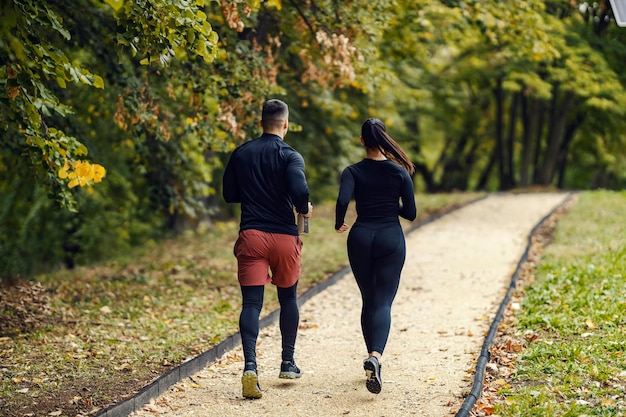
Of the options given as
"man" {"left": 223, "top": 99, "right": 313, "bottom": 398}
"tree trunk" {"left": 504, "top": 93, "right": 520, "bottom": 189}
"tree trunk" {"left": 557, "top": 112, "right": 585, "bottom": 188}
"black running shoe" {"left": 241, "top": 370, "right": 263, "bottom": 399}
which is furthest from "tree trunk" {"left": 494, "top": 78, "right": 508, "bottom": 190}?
"black running shoe" {"left": 241, "top": 370, "right": 263, "bottom": 399}

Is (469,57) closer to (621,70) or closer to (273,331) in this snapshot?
(621,70)

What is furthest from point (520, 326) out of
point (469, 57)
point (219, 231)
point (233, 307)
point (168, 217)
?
point (469, 57)

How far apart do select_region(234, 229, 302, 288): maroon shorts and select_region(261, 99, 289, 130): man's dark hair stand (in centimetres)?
82

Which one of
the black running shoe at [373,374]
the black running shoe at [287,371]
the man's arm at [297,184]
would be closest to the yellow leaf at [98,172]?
the man's arm at [297,184]

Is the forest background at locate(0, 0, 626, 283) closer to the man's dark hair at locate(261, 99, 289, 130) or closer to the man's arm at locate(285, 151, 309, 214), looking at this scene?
the man's dark hair at locate(261, 99, 289, 130)

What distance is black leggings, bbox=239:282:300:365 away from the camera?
5773mm

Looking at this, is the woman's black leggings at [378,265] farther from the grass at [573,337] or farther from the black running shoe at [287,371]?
the grass at [573,337]

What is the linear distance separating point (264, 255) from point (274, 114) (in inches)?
41.8

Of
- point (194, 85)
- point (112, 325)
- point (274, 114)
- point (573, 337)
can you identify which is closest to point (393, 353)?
point (573, 337)

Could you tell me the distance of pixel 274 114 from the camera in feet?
18.9

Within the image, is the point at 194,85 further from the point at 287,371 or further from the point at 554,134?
the point at 554,134

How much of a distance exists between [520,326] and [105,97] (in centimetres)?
673

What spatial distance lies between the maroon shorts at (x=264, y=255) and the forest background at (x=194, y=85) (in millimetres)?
1474

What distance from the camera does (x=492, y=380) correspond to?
6176mm
